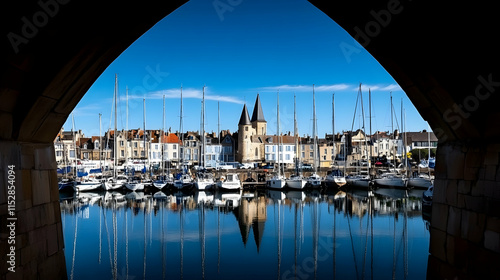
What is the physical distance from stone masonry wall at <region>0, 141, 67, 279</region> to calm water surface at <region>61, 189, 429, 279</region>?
6430mm

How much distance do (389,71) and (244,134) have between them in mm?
74537

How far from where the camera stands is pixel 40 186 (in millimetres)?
8680

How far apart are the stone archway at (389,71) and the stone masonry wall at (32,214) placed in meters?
0.02

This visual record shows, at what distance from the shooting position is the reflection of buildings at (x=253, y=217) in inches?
899

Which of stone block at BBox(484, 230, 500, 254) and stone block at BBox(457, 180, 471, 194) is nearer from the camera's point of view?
stone block at BBox(484, 230, 500, 254)

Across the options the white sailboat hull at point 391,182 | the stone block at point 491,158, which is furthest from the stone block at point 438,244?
the white sailboat hull at point 391,182

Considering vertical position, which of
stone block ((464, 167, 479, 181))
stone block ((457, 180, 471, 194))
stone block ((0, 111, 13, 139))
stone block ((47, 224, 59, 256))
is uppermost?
stone block ((0, 111, 13, 139))

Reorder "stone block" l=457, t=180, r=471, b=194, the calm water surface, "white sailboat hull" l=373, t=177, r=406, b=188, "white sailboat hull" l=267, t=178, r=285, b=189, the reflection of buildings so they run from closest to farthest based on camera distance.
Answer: "stone block" l=457, t=180, r=471, b=194 < the calm water surface < the reflection of buildings < "white sailboat hull" l=267, t=178, r=285, b=189 < "white sailboat hull" l=373, t=177, r=406, b=188

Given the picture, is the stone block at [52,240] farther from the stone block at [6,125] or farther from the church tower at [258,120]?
the church tower at [258,120]

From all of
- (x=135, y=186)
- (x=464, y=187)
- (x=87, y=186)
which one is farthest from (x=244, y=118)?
(x=464, y=187)

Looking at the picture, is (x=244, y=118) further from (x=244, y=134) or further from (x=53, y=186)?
(x=53, y=186)

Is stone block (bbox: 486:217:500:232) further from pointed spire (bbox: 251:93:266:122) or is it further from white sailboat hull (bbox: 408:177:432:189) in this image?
pointed spire (bbox: 251:93:266:122)

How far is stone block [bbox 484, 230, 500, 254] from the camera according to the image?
7.12 m

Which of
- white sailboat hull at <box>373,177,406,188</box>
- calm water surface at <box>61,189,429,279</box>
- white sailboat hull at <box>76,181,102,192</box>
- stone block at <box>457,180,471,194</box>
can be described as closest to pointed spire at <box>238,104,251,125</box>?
white sailboat hull at <box>373,177,406,188</box>
